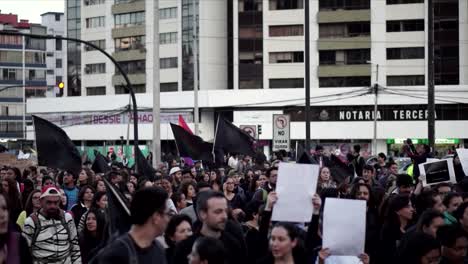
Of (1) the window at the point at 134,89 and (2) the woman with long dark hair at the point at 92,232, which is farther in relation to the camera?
(1) the window at the point at 134,89

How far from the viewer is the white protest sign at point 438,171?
12.5 metres

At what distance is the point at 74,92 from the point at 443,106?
34.7 metres

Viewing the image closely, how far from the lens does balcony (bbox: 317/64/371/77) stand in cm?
6525

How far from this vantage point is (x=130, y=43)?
7500cm

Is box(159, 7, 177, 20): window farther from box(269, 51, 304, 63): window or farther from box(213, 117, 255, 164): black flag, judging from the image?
box(213, 117, 255, 164): black flag

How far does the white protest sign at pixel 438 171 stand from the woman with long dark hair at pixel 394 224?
4.29 meters

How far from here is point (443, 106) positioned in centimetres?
6294

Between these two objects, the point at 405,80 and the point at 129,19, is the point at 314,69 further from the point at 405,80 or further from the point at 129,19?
the point at 129,19

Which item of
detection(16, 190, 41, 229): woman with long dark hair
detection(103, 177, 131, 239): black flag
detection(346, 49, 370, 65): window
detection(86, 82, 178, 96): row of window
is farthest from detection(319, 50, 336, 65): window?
detection(103, 177, 131, 239): black flag

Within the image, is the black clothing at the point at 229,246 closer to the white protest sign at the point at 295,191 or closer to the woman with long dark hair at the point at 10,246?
the white protest sign at the point at 295,191

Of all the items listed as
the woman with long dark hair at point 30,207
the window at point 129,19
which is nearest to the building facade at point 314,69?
the window at point 129,19

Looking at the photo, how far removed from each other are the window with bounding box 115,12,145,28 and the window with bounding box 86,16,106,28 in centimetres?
179

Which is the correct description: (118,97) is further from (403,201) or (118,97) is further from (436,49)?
(403,201)

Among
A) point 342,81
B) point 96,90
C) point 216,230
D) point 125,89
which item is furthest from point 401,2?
point 216,230
